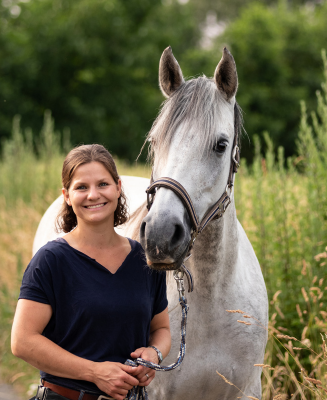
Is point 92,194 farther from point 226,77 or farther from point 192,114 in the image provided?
point 226,77

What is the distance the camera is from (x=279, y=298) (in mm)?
3416

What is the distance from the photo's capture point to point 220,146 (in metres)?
1.98

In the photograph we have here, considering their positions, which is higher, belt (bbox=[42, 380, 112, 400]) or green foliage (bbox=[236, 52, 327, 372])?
green foliage (bbox=[236, 52, 327, 372])

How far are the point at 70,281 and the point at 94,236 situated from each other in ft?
0.71

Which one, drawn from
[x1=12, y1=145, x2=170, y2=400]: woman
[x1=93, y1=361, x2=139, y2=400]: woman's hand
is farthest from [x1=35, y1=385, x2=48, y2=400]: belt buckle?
[x1=93, y1=361, x2=139, y2=400]: woman's hand

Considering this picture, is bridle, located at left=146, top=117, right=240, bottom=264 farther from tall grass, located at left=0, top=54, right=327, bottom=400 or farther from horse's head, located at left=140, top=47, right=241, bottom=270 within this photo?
tall grass, located at left=0, top=54, right=327, bottom=400

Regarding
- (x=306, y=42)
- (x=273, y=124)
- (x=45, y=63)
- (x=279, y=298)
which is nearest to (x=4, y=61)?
(x=45, y=63)

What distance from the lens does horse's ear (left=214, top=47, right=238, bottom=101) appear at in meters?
2.07

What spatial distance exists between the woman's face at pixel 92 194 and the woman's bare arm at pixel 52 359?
0.40 meters

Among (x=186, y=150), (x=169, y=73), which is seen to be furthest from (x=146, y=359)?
(x=169, y=73)

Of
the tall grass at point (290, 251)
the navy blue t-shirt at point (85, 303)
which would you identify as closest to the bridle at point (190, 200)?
the navy blue t-shirt at point (85, 303)

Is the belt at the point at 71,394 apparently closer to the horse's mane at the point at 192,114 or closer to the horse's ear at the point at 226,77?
the horse's mane at the point at 192,114

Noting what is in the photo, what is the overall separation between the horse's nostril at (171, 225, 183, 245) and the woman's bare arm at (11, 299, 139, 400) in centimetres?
51

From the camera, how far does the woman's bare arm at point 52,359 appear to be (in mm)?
1474
